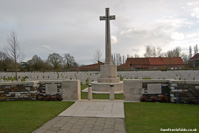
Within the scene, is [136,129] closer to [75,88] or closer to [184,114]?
[184,114]

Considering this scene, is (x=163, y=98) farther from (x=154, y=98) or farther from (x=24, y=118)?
(x=24, y=118)

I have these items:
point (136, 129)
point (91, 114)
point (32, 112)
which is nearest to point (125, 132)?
point (136, 129)

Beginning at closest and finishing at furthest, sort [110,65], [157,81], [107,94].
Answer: [157,81]
[107,94]
[110,65]

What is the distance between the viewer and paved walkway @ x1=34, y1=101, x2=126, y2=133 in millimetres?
3951

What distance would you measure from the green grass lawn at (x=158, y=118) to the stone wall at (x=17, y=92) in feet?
15.8

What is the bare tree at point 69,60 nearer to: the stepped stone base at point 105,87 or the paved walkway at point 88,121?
the stepped stone base at point 105,87

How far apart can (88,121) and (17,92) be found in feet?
16.3

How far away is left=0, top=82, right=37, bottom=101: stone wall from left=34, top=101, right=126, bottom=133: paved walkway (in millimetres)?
2999

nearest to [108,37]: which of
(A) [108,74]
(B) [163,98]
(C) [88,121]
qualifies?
(A) [108,74]

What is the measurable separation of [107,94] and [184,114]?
16.6ft

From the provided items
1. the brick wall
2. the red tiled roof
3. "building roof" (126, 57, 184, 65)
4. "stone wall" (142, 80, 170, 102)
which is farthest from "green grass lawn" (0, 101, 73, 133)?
"building roof" (126, 57, 184, 65)

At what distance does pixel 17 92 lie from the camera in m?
7.84

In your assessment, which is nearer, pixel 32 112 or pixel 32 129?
pixel 32 129

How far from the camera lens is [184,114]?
17.1 feet
